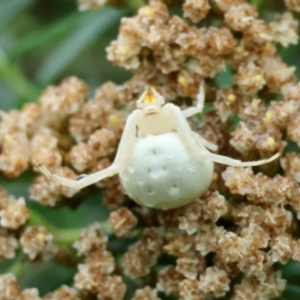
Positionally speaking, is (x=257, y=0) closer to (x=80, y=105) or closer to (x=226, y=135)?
(x=226, y=135)

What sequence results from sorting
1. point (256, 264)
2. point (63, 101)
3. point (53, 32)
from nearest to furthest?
1. point (256, 264)
2. point (63, 101)
3. point (53, 32)

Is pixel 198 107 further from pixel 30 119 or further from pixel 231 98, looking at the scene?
pixel 30 119

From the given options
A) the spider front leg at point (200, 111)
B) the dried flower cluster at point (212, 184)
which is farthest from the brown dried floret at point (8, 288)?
the spider front leg at point (200, 111)

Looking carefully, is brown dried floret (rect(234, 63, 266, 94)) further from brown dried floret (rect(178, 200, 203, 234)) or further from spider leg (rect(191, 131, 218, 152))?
brown dried floret (rect(178, 200, 203, 234))

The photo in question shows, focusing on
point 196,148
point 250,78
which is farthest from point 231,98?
point 196,148

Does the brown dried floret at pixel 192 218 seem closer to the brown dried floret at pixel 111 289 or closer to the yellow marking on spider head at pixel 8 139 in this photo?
the brown dried floret at pixel 111 289

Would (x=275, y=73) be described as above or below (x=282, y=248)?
above

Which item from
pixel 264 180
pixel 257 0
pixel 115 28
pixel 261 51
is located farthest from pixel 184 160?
pixel 115 28
